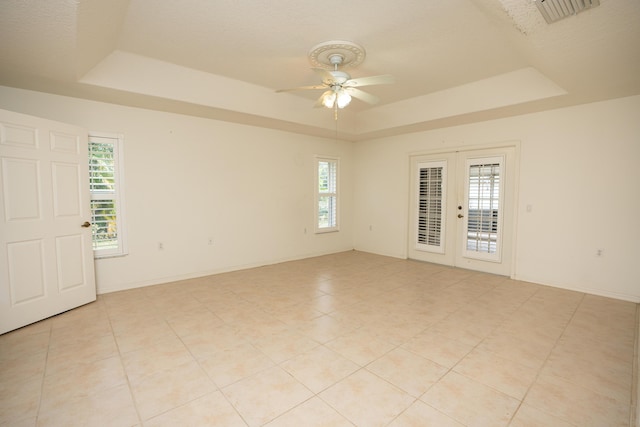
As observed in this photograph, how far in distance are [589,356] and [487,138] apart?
11.1ft

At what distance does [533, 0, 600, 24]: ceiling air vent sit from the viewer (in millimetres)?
1930

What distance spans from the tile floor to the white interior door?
256 millimetres

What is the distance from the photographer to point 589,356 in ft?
7.95

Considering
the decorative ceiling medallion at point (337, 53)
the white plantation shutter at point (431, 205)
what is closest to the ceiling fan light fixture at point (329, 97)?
the decorative ceiling medallion at point (337, 53)

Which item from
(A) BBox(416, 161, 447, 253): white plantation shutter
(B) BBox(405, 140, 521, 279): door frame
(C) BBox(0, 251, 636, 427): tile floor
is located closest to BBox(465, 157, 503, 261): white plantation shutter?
(B) BBox(405, 140, 521, 279): door frame

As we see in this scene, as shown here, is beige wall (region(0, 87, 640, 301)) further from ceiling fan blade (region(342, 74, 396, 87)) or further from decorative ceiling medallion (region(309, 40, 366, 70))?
ceiling fan blade (region(342, 74, 396, 87))

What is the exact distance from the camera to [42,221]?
3.05 metres

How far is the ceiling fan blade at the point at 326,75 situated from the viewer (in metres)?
2.78

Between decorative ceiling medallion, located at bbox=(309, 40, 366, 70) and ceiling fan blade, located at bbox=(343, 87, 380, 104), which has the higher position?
decorative ceiling medallion, located at bbox=(309, 40, 366, 70)

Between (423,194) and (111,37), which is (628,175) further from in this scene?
(111,37)

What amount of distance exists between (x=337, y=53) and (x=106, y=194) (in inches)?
133

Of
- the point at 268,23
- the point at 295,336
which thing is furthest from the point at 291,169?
the point at 295,336

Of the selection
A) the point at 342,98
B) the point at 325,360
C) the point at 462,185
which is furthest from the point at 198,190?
the point at 462,185

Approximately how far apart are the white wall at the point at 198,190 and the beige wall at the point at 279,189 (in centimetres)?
2
